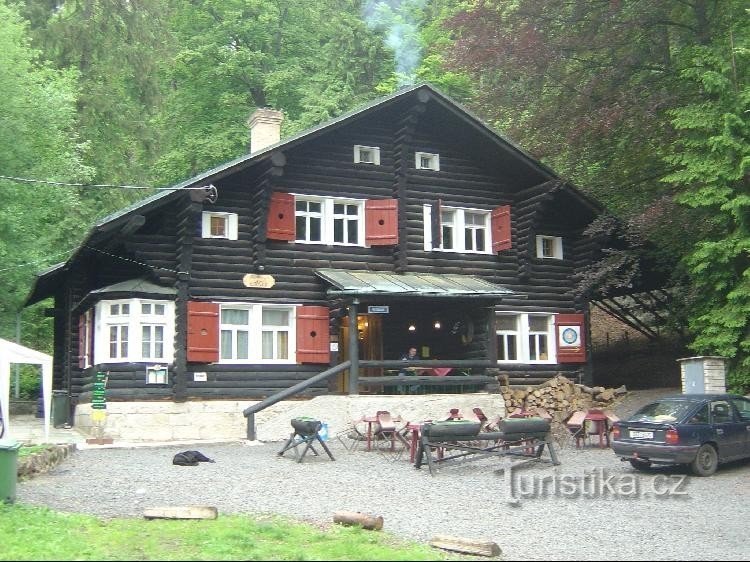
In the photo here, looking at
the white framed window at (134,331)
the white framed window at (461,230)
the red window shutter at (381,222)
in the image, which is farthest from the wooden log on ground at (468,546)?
the white framed window at (461,230)

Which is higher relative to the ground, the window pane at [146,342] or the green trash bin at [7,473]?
the window pane at [146,342]

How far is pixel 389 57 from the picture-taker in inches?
1463

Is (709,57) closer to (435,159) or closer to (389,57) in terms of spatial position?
(435,159)

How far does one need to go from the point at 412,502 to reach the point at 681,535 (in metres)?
3.41

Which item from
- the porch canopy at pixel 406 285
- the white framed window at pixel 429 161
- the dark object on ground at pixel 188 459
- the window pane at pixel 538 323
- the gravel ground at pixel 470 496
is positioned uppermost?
the white framed window at pixel 429 161

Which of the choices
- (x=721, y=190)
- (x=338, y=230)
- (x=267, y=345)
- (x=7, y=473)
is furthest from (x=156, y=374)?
(x=721, y=190)

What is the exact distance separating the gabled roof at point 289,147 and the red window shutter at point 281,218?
1.16 m

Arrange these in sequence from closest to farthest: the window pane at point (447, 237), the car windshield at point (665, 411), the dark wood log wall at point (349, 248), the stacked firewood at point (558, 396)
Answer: the car windshield at point (665, 411)
the dark wood log wall at point (349, 248)
the stacked firewood at point (558, 396)
the window pane at point (447, 237)

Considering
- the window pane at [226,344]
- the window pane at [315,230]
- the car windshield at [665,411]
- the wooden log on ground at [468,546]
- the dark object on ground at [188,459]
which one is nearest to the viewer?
the wooden log on ground at [468,546]

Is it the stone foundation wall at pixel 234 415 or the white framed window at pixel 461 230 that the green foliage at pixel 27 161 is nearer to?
the stone foundation wall at pixel 234 415

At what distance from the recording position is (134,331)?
1992cm

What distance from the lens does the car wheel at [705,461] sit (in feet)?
47.7

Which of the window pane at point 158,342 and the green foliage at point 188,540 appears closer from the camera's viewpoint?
the green foliage at point 188,540

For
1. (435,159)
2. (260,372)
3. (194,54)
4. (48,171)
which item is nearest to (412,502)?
(260,372)
